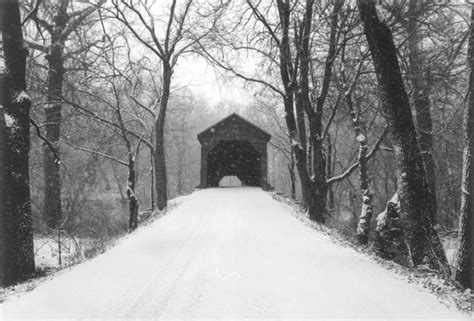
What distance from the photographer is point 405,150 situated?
6223mm

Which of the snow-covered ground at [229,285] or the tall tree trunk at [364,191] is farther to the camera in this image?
the tall tree trunk at [364,191]

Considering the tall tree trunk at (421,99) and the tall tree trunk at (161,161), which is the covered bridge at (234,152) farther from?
the tall tree trunk at (421,99)

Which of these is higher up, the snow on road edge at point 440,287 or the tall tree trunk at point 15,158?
the tall tree trunk at point 15,158

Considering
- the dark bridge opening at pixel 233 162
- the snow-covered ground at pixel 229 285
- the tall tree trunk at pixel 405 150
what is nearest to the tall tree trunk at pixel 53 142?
the snow-covered ground at pixel 229 285

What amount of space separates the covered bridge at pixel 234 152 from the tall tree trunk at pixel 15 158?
→ 45.4 feet

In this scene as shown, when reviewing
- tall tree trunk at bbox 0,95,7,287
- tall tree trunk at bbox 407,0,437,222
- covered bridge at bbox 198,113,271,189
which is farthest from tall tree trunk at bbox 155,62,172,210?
tall tree trunk at bbox 407,0,437,222

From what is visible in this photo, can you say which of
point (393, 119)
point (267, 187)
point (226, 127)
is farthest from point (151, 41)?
point (393, 119)

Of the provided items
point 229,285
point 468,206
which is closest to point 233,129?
point 468,206

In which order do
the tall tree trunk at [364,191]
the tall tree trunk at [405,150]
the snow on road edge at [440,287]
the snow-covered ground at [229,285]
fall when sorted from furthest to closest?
the tall tree trunk at [364,191] → the tall tree trunk at [405,150] → the snow on road edge at [440,287] → the snow-covered ground at [229,285]

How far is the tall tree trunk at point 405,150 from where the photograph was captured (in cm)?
599

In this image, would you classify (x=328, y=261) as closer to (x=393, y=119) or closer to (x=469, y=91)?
(x=393, y=119)

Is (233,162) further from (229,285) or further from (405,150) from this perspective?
(229,285)

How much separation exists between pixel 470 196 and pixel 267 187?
15.1m

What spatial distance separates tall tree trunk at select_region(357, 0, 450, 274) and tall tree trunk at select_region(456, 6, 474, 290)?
24.7 inches
